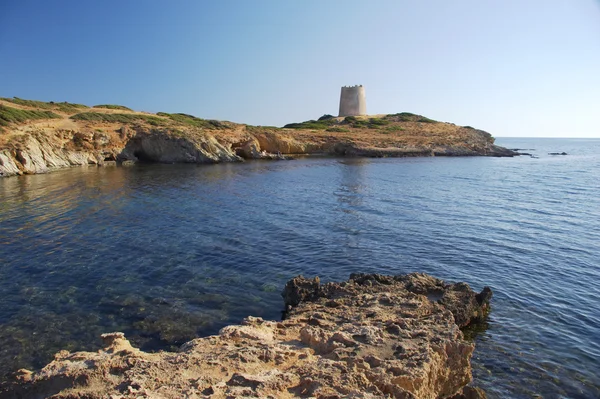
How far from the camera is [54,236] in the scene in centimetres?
1830


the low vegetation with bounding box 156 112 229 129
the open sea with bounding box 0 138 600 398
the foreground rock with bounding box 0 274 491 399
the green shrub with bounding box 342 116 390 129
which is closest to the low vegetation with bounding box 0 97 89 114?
the low vegetation with bounding box 156 112 229 129

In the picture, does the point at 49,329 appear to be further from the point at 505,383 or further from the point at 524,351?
the point at 524,351

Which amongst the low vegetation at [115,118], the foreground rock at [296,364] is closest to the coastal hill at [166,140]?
the low vegetation at [115,118]

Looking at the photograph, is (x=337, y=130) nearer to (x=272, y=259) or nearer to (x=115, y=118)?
(x=115, y=118)

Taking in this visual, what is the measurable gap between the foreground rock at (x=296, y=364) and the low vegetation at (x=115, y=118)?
5617 cm

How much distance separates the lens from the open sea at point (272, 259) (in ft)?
31.6

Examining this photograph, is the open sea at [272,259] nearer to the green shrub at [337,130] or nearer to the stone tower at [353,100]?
the green shrub at [337,130]

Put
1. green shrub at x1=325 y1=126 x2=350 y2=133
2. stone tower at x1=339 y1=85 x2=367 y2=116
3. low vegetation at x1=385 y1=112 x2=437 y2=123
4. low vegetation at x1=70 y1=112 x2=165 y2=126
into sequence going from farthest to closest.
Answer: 1. stone tower at x1=339 y1=85 x2=367 y2=116
2. low vegetation at x1=385 y1=112 x2=437 y2=123
3. green shrub at x1=325 y1=126 x2=350 y2=133
4. low vegetation at x1=70 y1=112 x2=165 y2=126

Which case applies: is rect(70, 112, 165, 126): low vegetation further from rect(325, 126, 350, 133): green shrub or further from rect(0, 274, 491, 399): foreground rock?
rect(0, 274, 491, 399): foreground rock

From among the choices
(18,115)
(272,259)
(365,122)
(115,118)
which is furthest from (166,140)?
(365,122)

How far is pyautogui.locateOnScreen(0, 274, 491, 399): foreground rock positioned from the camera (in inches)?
234

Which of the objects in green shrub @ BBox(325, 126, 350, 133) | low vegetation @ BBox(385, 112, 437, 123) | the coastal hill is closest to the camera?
the coastal hill

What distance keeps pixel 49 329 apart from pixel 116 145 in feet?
153

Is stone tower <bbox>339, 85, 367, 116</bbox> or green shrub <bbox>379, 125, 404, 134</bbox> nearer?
green shrub <bbox>379, 125, 404, 134</bbox>
